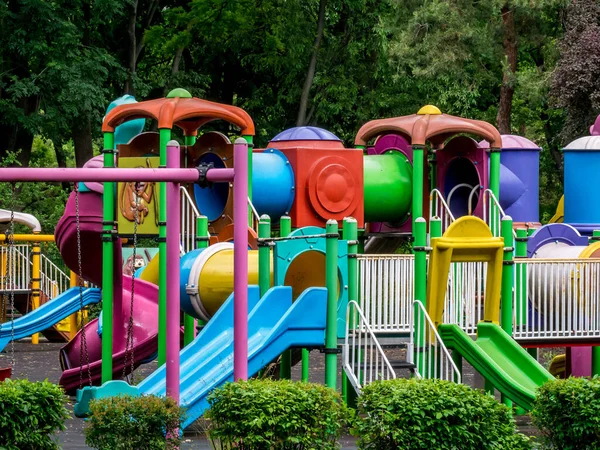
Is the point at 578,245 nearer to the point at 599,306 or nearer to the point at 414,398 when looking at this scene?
the point at 599,306

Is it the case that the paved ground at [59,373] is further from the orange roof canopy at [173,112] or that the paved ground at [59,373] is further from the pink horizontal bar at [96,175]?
the orange roof canopy at [173,112]

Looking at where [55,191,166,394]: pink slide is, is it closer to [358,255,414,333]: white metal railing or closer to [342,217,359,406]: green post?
[358,255,414,333]: white metal railing

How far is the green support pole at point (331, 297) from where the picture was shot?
1233 cm

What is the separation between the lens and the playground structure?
491 inches

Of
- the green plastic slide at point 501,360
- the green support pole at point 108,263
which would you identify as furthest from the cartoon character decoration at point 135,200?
the green plastic slide at point 501,360

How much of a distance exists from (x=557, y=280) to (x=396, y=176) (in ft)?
10.8

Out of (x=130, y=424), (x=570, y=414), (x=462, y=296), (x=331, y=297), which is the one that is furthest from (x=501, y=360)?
(x=130, y=424)

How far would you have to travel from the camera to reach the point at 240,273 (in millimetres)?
9758

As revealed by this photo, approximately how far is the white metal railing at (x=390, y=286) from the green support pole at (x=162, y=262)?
2.28 m

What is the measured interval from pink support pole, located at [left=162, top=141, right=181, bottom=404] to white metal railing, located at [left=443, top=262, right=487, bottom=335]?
4.82 meters

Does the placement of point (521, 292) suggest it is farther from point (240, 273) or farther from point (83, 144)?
point (83, 144)

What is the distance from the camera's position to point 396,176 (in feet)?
56.5

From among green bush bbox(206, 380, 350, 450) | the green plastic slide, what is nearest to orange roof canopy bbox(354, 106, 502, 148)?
the green plastic slide

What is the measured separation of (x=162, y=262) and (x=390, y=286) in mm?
2897
